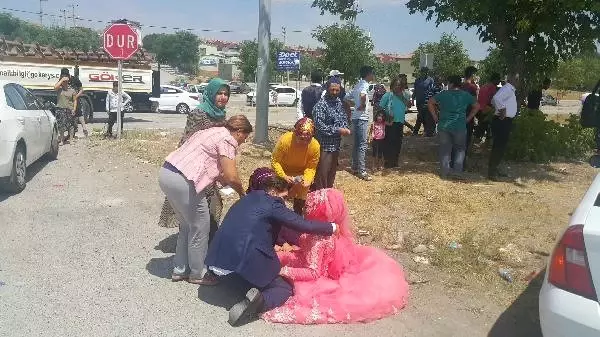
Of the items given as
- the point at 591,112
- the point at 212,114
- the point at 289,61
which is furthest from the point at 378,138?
the point at 289,61

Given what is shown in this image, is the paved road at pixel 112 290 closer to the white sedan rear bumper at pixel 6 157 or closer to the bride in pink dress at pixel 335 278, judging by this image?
the bride in pink dress at pixel 335 278

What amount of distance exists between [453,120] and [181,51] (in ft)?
253

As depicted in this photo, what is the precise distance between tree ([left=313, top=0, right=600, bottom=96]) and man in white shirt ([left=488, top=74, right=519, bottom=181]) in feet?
4.52

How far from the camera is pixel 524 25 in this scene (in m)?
9.17

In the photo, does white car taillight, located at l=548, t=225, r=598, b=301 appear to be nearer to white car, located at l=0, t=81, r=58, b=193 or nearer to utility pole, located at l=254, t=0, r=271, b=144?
white car, located at l=0, t=81, r=58, b=193

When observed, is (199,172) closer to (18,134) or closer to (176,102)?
(18,134)

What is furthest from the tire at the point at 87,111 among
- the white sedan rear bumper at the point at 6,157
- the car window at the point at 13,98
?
the white sedan rear bumper at the point at 6,157

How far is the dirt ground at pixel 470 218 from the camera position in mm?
5023

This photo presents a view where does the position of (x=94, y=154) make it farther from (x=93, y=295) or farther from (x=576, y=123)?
(x=576, y=123)

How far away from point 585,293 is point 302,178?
3068mm

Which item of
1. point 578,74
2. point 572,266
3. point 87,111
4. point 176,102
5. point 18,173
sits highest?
point 578,74

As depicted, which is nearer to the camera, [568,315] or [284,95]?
[568,315]

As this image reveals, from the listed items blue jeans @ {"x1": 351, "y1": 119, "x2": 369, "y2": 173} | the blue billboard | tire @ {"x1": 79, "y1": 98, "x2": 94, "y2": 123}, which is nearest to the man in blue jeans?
blue jeans @ {"x1": 351, "y1": 119, "x2": 369, "y2": 173}

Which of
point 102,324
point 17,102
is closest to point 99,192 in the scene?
point 17,102
